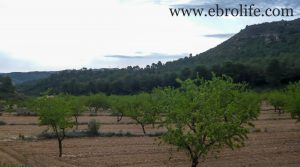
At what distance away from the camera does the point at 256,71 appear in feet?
336

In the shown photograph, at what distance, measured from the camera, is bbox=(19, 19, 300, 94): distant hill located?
102 meters

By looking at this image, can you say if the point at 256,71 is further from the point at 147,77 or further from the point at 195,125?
the point at 195,125

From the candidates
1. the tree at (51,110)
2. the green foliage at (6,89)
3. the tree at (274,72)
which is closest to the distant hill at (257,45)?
the tree at (274,72)

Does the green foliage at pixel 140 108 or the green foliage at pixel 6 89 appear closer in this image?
the green foliage at pixel 140 108

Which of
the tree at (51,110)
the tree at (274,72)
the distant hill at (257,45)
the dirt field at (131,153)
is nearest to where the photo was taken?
the dirt field at (131,153)

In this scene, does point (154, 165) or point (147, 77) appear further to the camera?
point (147, 77)

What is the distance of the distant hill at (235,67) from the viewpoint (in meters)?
102

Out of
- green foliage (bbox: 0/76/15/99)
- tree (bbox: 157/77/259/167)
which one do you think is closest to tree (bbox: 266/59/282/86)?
green foliage (bbox: 0/76/15/99)

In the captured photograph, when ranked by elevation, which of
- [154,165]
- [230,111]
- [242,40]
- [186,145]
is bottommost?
[154,165]

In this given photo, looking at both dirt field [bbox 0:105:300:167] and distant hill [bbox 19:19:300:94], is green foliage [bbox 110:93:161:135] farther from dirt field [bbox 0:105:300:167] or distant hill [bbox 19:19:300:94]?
distant hill [bbox 19:19:300:94]

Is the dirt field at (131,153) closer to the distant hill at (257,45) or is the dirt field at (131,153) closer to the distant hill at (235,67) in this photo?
the distant hill at (235,67)

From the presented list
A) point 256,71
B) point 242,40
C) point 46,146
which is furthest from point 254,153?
point 242,40

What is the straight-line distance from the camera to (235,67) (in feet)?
339

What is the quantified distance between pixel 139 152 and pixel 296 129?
21057 mm
